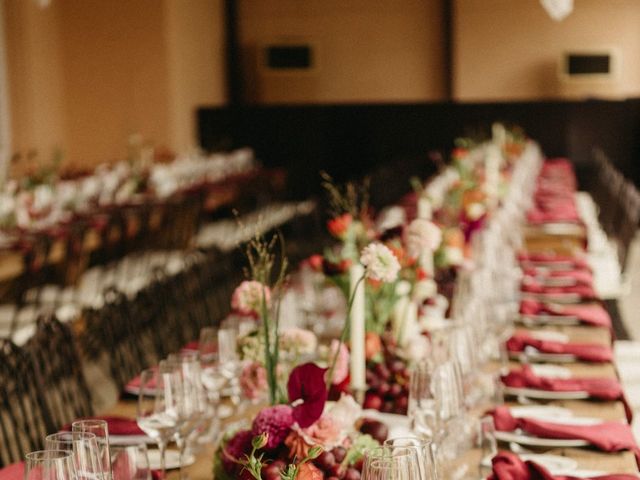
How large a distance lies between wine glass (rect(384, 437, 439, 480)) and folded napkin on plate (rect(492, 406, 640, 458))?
3.06 feet

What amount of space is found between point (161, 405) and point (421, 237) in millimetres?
1190

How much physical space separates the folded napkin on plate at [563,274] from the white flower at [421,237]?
1.25 metres

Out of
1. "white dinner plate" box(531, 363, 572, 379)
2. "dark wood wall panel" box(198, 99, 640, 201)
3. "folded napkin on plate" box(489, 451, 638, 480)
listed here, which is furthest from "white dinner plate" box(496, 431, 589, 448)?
"dark wood wall panel" box(198, 99, 640, 201)

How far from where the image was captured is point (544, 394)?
9.02 ft

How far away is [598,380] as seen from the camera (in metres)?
2.79

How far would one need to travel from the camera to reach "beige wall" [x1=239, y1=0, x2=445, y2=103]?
13.5 meters

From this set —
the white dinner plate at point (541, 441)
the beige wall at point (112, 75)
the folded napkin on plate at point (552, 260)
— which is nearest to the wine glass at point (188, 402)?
the white dinner plate at point (541, 441)

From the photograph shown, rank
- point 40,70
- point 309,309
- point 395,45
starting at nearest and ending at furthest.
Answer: point 309,309 → point 40,70 → point 395,45

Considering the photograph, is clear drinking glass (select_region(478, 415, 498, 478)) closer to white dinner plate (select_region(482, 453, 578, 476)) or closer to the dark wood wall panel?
white dinner plate (select_region(482, 453, 578, 476))

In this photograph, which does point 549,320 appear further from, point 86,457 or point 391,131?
point 391,131

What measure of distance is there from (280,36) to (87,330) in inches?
356

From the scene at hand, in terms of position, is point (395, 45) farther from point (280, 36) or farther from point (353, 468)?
point (353, 468)

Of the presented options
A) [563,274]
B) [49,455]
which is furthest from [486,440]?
[563,274]

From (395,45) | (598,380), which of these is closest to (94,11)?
(395,45)
